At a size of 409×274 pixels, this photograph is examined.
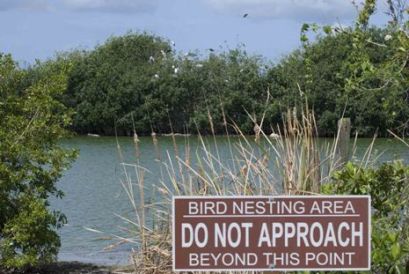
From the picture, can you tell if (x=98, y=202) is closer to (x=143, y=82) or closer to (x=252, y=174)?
(x=252, y=174)

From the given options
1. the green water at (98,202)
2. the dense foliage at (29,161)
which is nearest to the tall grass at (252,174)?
the green water at (98,202)

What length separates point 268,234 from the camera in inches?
168

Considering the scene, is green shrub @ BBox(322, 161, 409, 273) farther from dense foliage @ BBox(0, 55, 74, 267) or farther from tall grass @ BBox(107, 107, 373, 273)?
dense foliage @ BBox(0, 55, 74, 267)

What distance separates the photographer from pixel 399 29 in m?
7.13

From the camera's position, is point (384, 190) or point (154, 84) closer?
point (384, 190)

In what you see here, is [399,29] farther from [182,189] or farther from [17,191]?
[17,191]

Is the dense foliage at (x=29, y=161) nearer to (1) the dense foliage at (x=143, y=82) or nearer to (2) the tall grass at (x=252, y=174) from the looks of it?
(2) the tall grass at (x=252, y=174)

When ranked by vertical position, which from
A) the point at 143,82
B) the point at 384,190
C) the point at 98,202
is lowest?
the point at 98,202

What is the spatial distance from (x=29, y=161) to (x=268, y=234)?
541 cm

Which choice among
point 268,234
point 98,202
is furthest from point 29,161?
point 98,202

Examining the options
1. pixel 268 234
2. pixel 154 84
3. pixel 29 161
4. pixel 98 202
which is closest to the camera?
pixel 268 234

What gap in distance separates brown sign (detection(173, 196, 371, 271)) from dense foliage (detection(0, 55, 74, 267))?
15.7ft

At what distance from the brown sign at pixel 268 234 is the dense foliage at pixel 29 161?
4774 mm

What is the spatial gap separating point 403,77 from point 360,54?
0.46m
